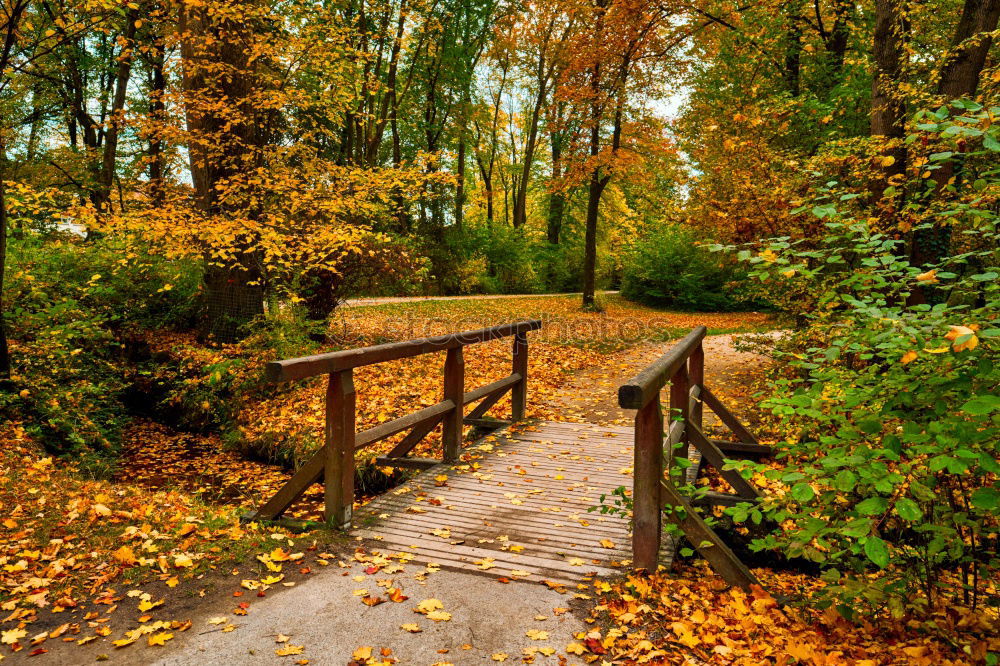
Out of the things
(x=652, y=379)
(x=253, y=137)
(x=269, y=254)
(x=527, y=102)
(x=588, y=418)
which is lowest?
(x=588, y=418)

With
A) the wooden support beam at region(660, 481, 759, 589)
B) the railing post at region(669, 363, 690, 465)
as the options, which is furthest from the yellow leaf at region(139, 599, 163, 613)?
the railing post at region(669, 363, 690, 465)

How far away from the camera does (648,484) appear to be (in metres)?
3.76

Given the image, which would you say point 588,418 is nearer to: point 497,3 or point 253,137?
point 253,137

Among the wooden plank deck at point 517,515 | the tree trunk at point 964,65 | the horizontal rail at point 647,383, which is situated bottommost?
the wooden plank deck at point 517,515

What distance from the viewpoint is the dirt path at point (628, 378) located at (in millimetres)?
8859

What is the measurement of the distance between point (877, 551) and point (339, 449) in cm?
332

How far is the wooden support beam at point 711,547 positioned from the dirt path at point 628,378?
464 cm

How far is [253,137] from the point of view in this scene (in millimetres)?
9891

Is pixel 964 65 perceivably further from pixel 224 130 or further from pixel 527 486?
pixel 224 130

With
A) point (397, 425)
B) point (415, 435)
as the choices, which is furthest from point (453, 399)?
point (397, 425)

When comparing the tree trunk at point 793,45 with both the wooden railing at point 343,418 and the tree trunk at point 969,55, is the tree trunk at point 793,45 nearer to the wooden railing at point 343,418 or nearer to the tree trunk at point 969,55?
→ the tree trunk at point 969,55

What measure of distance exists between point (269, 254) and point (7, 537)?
472cm

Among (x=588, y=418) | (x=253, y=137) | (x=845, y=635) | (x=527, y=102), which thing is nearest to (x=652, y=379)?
(x=845, y=635)

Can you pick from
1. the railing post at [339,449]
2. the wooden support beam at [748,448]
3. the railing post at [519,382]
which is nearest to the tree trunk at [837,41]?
the wooden support beam at [748,448]
